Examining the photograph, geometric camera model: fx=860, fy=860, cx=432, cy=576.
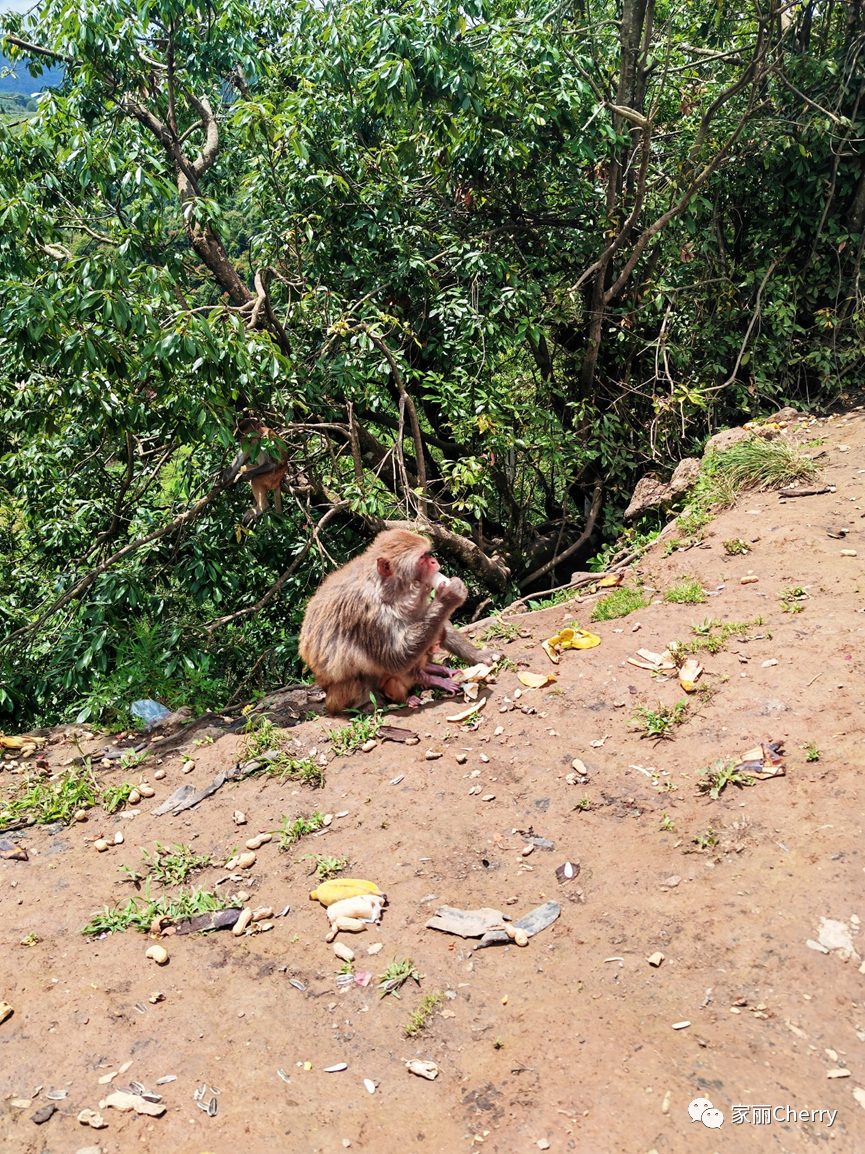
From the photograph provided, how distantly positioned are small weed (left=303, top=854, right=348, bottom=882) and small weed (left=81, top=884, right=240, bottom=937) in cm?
37

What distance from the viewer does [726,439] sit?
761 cm

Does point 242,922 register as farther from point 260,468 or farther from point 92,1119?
point 260,468

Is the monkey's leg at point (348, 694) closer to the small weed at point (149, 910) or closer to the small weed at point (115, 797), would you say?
the small weed at point (115, 797)

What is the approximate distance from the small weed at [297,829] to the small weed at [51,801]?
1289mm

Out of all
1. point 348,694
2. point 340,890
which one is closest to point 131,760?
point 348,694

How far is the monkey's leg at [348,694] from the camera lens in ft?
16.9

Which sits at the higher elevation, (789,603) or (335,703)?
(789,603)

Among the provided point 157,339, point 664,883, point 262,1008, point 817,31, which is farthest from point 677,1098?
point 817,31

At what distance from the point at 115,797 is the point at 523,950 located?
101 inches

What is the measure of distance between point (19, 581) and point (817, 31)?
9215mm

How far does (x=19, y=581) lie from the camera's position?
25.3ft

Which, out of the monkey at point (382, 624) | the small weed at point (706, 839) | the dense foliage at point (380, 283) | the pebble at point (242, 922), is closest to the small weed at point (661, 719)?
the small weed at point (706, 839)

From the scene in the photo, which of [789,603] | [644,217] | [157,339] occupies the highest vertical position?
[644,217]

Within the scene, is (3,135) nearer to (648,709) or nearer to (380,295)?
(380,295)
